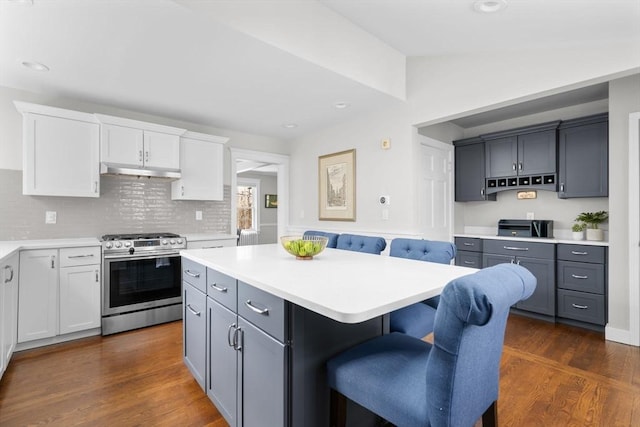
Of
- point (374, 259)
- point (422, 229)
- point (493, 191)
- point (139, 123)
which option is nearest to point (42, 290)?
point (139, 123)

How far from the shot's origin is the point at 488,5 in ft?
6.91

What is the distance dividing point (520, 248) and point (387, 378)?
3330 mm

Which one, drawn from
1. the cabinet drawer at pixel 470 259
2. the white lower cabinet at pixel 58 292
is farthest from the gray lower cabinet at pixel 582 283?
the white lower cabinet at pixel 58 292

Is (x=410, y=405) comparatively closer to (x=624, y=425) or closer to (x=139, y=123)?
(x=624, y=425)

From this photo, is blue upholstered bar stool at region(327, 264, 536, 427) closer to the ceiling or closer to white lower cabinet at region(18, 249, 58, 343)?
the ceiling

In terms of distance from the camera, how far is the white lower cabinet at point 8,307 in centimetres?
214

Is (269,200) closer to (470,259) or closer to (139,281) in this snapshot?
(139,281)

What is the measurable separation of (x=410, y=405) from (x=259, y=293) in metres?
0.71

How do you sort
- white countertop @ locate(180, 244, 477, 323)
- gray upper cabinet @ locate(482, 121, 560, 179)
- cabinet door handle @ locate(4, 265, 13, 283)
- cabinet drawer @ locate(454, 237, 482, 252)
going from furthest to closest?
cabinet drawer @ locate(454, 237, 482, 252) < gray upper cabinet @ locate(482, 121, 560, 179) < cabinet door handle @ locate(4, 265, 13, 283) < white countertop @ locate(180, 244, 477, 323)

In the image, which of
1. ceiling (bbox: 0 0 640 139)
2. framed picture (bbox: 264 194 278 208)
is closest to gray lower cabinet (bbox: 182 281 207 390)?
ceiling (bbox: 0 0 640 139)

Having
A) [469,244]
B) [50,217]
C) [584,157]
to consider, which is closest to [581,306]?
[469,244]

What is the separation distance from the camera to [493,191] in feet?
14.0

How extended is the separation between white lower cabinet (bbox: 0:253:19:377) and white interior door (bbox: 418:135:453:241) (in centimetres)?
369

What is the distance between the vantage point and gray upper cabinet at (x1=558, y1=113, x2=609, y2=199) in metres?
3.35
